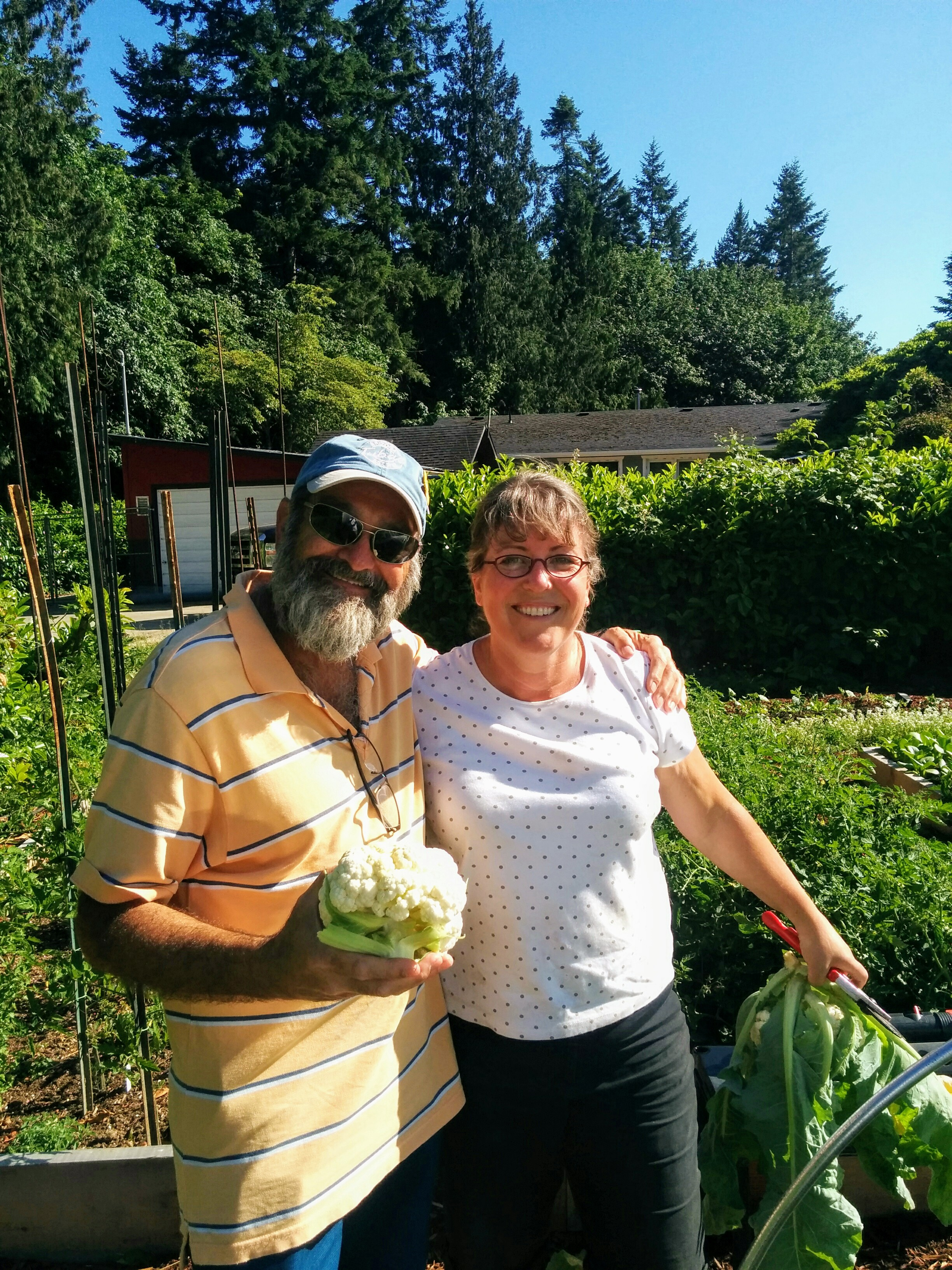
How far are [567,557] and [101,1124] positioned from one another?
243 cm

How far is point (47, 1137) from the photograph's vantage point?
2660mm

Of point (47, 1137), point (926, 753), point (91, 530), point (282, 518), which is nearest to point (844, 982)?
A: point (282, 518)

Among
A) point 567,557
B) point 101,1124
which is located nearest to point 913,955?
point 567,557

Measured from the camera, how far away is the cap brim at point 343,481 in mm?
1780

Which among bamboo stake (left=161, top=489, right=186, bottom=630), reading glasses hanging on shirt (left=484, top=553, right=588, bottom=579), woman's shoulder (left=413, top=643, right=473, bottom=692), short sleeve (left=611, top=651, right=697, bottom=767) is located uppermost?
reading glasses hanging on shirt (left=484, top=553, right=588, bottom=579)

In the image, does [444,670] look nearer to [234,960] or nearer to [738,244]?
[234,960]

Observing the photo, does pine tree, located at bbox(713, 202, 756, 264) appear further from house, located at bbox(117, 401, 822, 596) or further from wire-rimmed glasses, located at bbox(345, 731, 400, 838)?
wire-rimmed glasses, located at bbox(345, 731, 400, 838)

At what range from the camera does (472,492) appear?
912 centimetres

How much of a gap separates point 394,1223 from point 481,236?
56.8 meters

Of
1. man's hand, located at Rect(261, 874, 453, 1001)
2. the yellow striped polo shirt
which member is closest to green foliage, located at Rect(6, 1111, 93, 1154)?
the yellow striped polo shirt

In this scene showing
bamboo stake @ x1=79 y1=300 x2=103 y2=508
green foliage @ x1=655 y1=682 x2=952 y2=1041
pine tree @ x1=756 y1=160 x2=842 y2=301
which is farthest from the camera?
pine tree @ x1=756 y1=160 x2=842 y2=301

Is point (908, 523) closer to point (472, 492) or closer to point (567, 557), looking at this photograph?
point (472, 492)

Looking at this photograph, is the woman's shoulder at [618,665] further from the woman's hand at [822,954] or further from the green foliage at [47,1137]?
the green foliage at [47,1137]

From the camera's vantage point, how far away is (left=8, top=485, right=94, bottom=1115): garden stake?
278 centimetres
